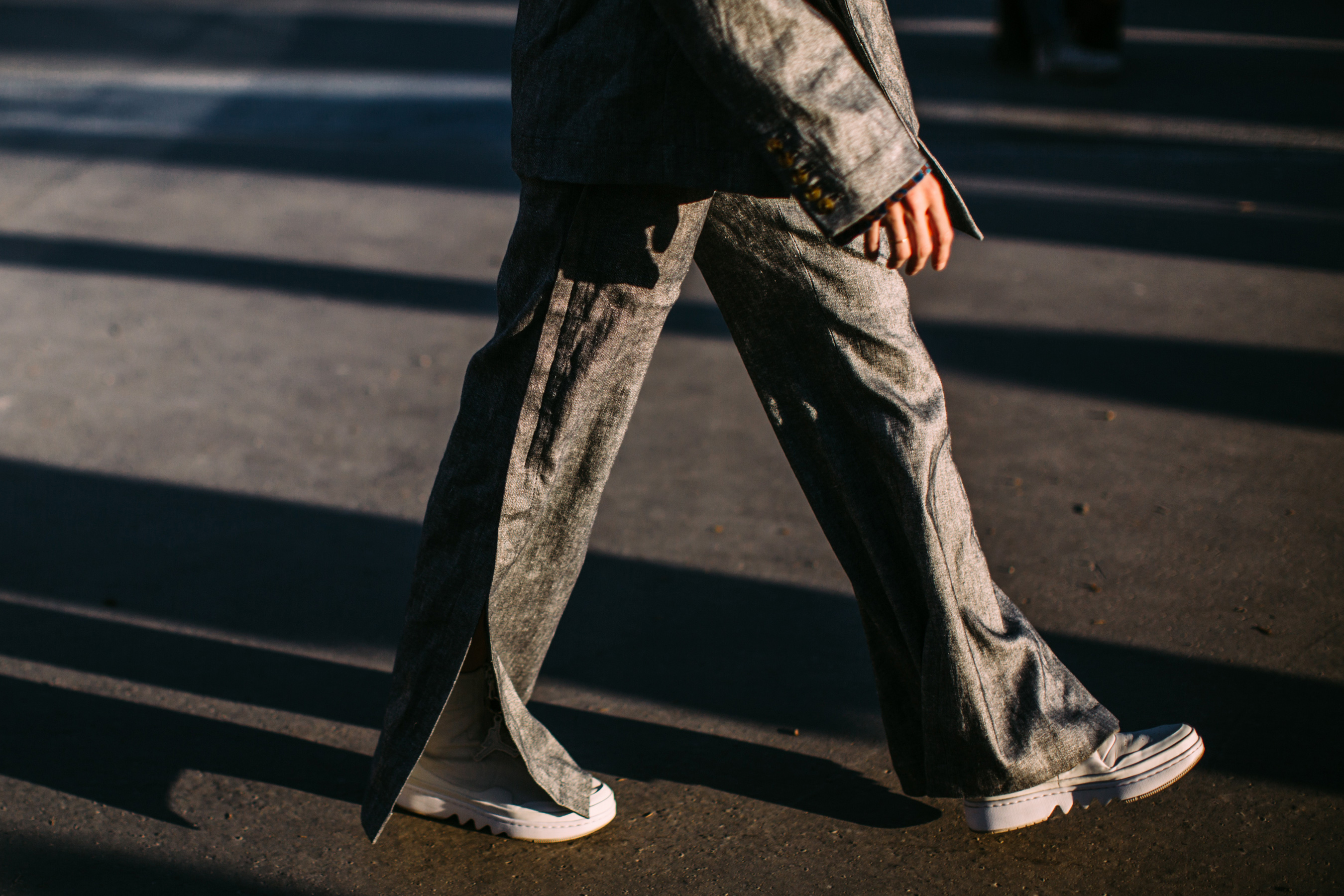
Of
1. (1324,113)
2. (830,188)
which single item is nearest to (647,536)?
(830,188)

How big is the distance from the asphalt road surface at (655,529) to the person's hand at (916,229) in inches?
38.7

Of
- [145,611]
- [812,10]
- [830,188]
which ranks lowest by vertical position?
[145,611]

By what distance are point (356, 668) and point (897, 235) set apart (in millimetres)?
1528

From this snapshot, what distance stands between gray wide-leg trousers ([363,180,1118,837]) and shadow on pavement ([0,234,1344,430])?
81.6 inches

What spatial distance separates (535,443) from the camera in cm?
183

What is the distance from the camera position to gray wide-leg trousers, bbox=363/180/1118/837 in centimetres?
178

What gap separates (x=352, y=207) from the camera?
18.6ft

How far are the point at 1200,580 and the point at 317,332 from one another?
2.94m

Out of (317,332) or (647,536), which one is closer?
(647,536)

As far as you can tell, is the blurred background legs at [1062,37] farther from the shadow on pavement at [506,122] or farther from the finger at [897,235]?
the finger at [897,235]

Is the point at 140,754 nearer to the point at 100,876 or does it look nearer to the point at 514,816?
the point at 100,876

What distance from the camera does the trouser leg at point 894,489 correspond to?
1.82m

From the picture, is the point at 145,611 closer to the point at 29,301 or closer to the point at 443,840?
the point at 443,840

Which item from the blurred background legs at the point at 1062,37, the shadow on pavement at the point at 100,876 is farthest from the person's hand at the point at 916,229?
the blurred background legs at the point at 1062,37
